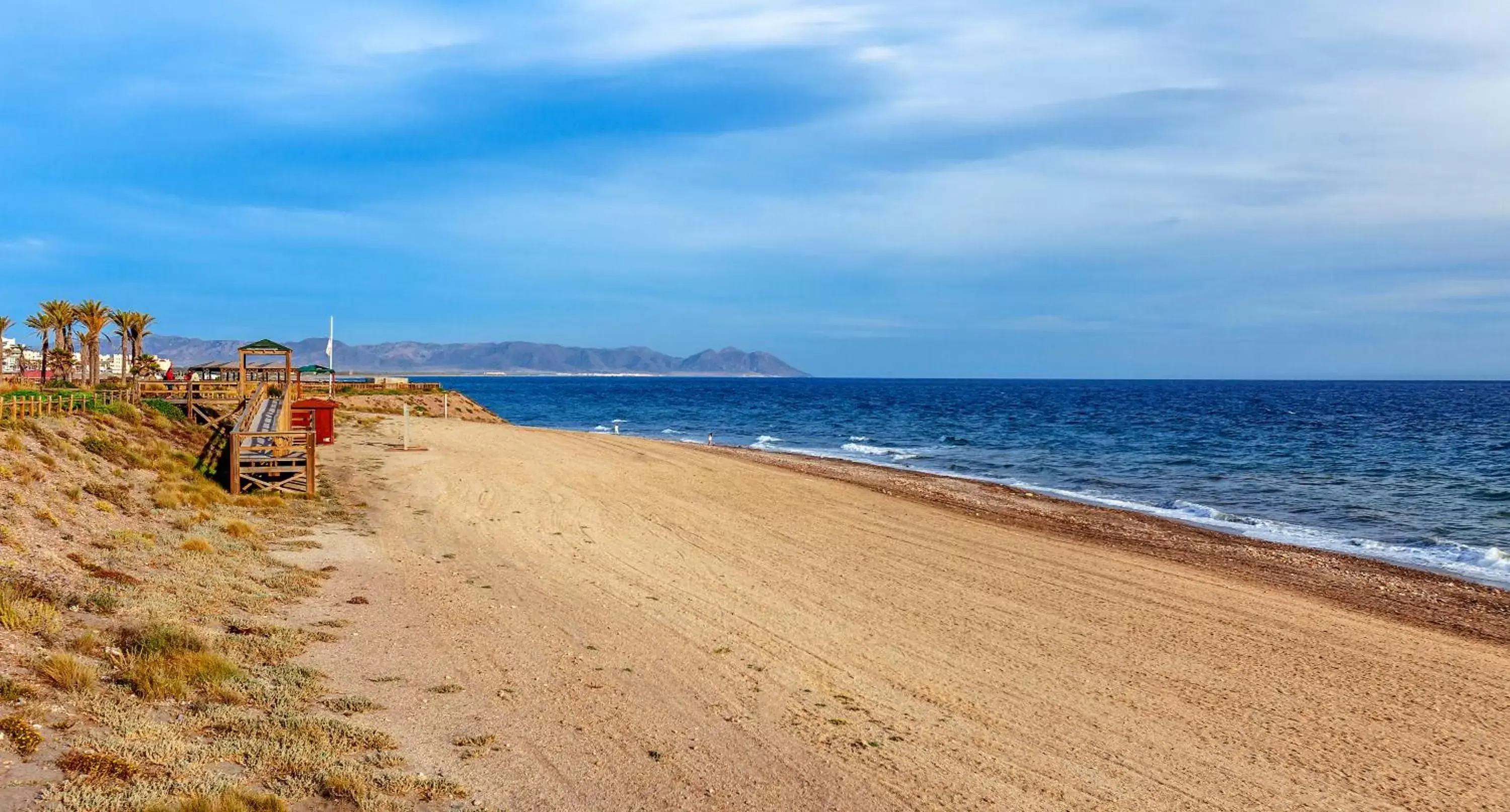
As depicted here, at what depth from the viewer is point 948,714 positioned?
888 centimetres

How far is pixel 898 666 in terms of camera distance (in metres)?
10.4

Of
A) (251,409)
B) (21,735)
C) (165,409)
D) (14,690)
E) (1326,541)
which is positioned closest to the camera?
(21,735)

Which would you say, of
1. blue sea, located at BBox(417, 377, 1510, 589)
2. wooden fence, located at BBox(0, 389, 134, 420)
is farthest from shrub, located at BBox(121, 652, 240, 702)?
blue sea, located at BBox(417, 377, 1510, 589)

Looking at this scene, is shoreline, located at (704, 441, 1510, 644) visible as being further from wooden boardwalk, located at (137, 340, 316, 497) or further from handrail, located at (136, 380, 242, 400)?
handrail, located at (136, 380, 242, 400)

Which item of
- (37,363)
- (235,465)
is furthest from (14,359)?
(235,465)

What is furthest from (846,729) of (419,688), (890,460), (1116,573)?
(890,460)

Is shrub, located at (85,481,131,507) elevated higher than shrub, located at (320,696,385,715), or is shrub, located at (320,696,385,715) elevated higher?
shrub, located at (85,481,131,507)

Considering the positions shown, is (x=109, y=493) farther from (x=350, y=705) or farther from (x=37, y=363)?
(x=37, y=363)

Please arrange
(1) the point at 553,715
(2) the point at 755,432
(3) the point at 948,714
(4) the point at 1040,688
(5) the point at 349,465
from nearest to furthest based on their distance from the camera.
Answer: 1. (1) the point at 553,715
2. (3) the point at 948,714
3. (4) the point at 1040,688
4. (5) the point at 349,465
5. (2) the point at 755,432

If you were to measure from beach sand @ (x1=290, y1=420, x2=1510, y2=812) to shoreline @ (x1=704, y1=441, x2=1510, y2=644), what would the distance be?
12cm

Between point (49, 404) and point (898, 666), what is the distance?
17.8 metres

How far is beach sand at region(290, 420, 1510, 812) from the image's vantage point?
24.5 ft

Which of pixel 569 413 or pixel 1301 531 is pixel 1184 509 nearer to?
pixel 1301 531

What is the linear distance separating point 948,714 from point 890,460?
Result: 104ft
